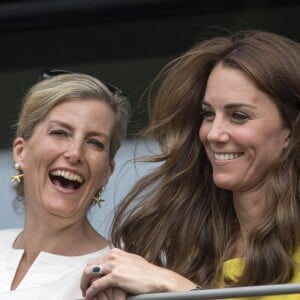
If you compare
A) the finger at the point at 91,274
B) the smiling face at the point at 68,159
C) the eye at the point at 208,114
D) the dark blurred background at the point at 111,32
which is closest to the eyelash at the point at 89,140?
the smiling face at the point at 68,159

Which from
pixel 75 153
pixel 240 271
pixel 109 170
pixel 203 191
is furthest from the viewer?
pixel 109 170

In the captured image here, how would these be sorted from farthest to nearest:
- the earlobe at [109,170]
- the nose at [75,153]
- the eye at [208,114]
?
the earlobe at [109,170]
the nose at [75,153]
the eye at [208,114]

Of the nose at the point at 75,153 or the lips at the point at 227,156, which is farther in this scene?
the nose at the point at 75,153

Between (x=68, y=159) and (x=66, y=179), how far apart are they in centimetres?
5

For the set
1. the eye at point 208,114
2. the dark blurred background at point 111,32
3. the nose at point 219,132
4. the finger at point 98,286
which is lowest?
the finger at point 98,286

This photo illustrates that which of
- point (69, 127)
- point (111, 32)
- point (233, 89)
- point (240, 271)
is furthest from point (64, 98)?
point (111, 32)

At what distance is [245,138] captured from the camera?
2898mm

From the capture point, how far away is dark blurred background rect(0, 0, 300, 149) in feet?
15.5

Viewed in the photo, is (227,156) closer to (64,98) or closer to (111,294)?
(111,294)

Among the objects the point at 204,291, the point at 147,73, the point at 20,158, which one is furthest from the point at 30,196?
the point at 147,73

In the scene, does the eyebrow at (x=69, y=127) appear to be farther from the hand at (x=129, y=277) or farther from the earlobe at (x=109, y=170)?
the hand at (x=129, y=277)

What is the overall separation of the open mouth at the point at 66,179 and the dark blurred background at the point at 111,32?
1255mm

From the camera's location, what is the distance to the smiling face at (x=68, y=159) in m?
3.43

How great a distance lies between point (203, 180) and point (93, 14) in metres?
1.90
